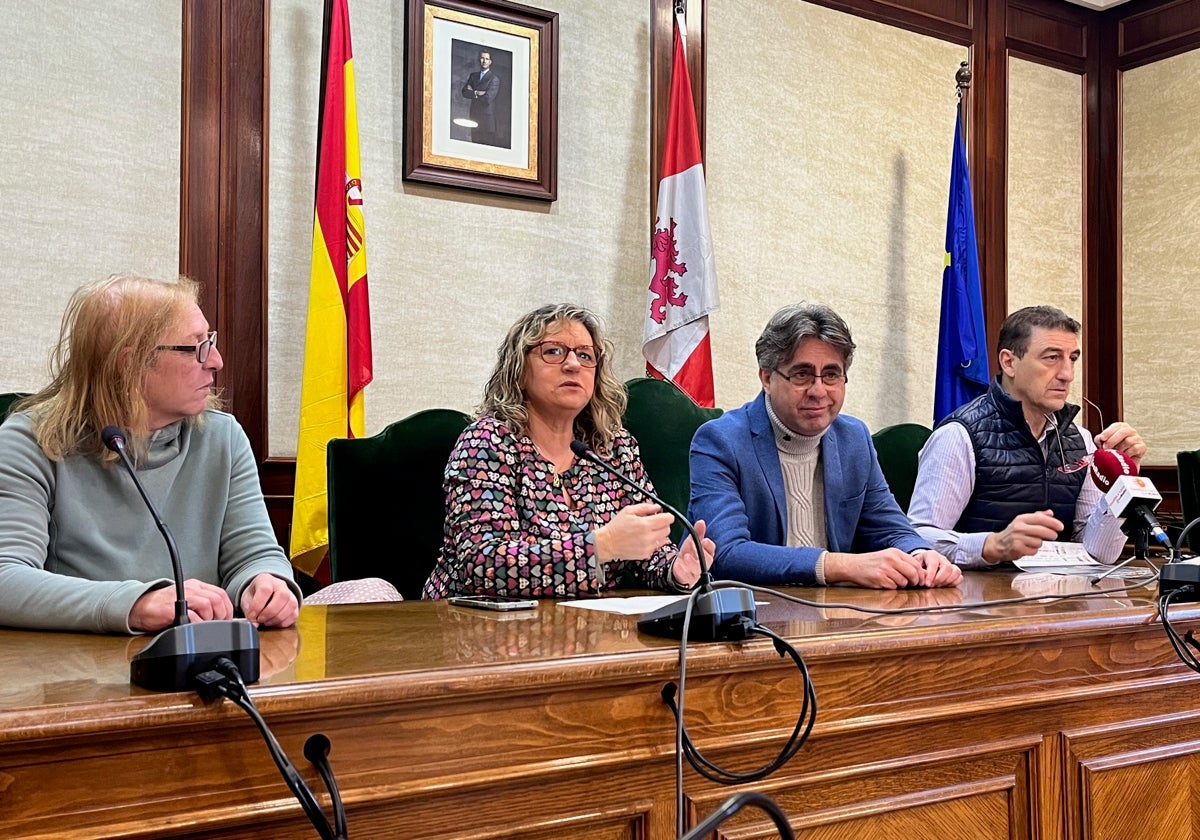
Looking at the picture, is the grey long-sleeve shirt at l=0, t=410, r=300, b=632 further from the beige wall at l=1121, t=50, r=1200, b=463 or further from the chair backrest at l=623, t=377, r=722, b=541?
the beige wall at l=1121, t=50, r=1200, b=463

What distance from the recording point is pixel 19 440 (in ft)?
5.48

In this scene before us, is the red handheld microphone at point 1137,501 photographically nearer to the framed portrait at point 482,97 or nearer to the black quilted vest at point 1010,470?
the black quilted vest at point 1010,470

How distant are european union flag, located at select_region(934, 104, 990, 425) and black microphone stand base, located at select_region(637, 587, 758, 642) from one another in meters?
3.32

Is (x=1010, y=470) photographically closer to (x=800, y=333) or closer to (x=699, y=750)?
(x=800, y=333)

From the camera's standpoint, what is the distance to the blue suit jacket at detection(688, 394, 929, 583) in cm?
231

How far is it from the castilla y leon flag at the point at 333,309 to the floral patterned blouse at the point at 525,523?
0.95 m

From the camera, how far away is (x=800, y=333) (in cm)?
232

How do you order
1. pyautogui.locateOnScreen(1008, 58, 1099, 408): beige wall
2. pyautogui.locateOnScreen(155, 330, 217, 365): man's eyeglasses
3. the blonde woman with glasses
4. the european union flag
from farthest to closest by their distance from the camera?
pyautogui.locateOnScreen(1008, 58, 1099, 408): beige wall
the european union flag
pyautogui.locateOnScreen(155, 330, 217, 365): man's eyeglasses
the blonde woman with glasses

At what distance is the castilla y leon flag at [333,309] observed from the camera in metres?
3.16

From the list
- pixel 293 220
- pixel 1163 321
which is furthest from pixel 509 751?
pixel 1163 321

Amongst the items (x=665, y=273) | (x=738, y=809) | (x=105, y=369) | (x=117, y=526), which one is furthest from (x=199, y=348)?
(x=665, y=273)

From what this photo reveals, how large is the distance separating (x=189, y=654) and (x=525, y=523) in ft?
4.07

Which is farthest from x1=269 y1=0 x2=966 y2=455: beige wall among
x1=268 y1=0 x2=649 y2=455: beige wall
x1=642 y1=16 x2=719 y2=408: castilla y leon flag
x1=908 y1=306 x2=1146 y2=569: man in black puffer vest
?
x1=908 y1=306 x2=1146 y2=569: man in black puffer vest

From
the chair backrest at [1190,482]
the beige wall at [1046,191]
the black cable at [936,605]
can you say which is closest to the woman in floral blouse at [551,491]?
the black cable at [936,605]
